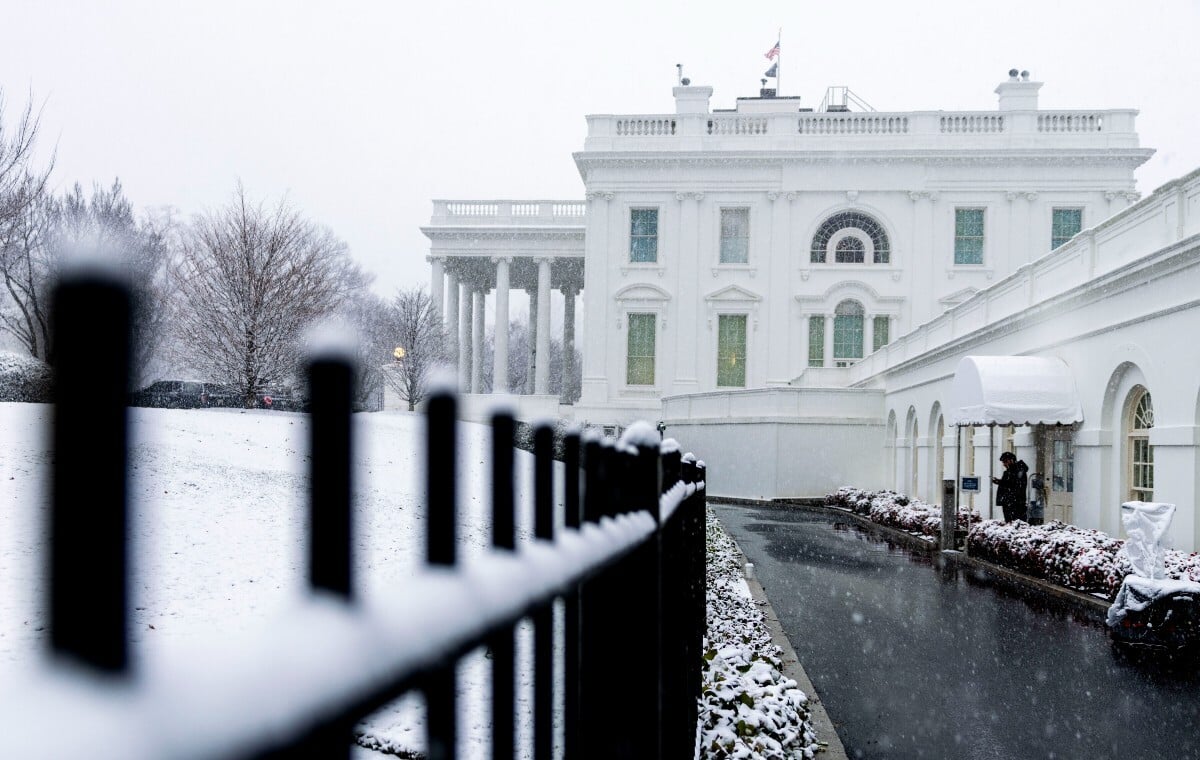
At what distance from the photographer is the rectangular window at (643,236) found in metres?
45.2

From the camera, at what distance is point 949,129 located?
44031mm

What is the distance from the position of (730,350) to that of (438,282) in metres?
18.9

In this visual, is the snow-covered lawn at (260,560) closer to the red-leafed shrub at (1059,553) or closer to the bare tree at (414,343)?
the red-leafed shrub at (1059,553)

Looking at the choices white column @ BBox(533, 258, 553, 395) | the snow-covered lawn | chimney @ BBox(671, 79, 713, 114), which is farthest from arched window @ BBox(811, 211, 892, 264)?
the snow-covered lawn

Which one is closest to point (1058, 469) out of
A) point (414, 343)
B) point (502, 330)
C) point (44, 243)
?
point (44, 243)

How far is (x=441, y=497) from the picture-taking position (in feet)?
3.07

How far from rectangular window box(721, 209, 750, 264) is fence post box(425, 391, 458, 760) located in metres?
44.7

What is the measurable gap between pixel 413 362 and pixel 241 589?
39497 millimetres

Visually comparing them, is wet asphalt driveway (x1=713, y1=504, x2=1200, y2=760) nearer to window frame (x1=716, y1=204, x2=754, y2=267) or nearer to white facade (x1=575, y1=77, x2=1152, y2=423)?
white facade (x1=575, y1=77, x2=1152, y2=423)

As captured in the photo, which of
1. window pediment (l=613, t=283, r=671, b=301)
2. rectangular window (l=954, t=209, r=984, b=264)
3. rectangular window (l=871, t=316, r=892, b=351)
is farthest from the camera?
window pediment (l=613, t=283, r=671, b=301)

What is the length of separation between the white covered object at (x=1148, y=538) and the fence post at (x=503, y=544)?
10.4 metres

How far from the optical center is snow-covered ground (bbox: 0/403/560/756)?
5.67 meters

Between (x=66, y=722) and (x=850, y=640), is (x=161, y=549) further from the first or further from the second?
(x=66, y=722)

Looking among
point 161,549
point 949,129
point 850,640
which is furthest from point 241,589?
point 949,129
